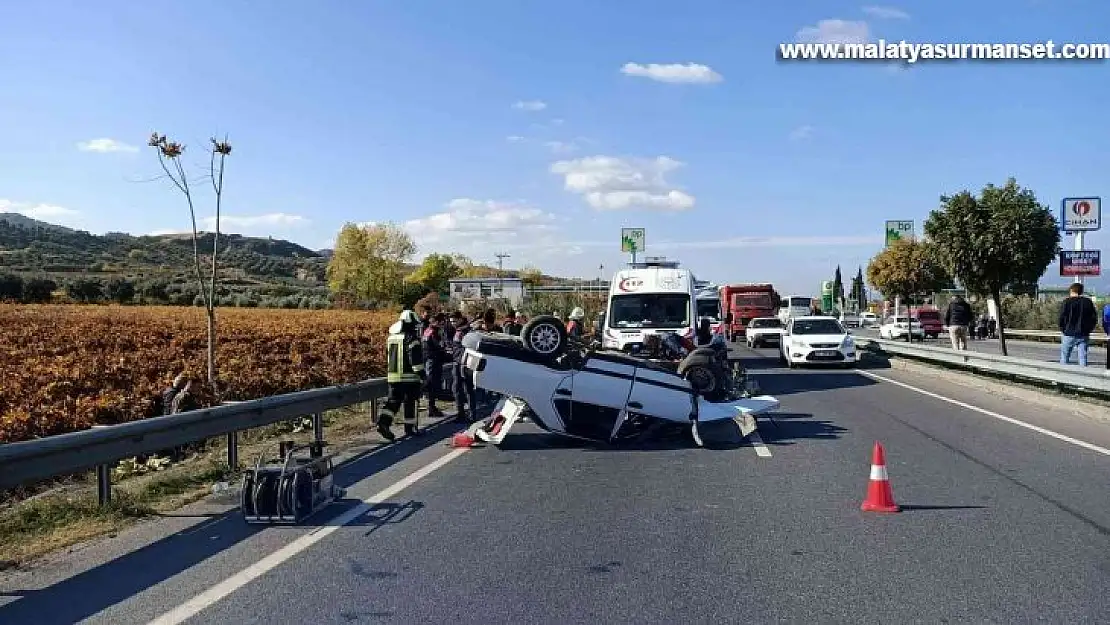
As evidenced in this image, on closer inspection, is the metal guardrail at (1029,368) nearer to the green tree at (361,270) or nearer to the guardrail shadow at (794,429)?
the guardrail shadow at (794,429)

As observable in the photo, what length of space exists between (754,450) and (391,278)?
287 feet

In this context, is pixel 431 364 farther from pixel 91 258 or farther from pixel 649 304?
pixel 91 258

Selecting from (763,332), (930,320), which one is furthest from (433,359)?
(930,320)

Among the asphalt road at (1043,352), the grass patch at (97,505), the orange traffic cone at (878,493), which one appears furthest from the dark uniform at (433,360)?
the asphalt road at (1043,352)

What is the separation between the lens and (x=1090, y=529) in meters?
6.91

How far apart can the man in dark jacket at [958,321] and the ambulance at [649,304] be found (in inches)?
292

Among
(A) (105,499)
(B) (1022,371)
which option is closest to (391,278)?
(B) (1022,371)

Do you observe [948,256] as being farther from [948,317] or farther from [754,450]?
[754,450]

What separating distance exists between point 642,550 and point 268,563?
2.45 metres

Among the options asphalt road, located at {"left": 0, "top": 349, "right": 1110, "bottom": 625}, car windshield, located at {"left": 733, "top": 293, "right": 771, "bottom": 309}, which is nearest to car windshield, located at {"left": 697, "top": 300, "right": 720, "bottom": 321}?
car windshield, located at {"left": 733, "top": 293, "right": 771, "bottom": 309}

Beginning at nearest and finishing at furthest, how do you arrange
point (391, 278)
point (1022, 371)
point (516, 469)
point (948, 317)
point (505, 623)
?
point (505, 623), point (516, 469), point (1022, 371), point (948, 317), point (391, 278)

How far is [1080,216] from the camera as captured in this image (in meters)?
30.5

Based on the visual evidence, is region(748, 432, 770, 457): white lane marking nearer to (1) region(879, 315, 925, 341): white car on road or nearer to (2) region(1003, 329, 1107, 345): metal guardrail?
(2) region(1003, 329, 1107, 345): metal guardrail

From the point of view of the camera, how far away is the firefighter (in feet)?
39.9
